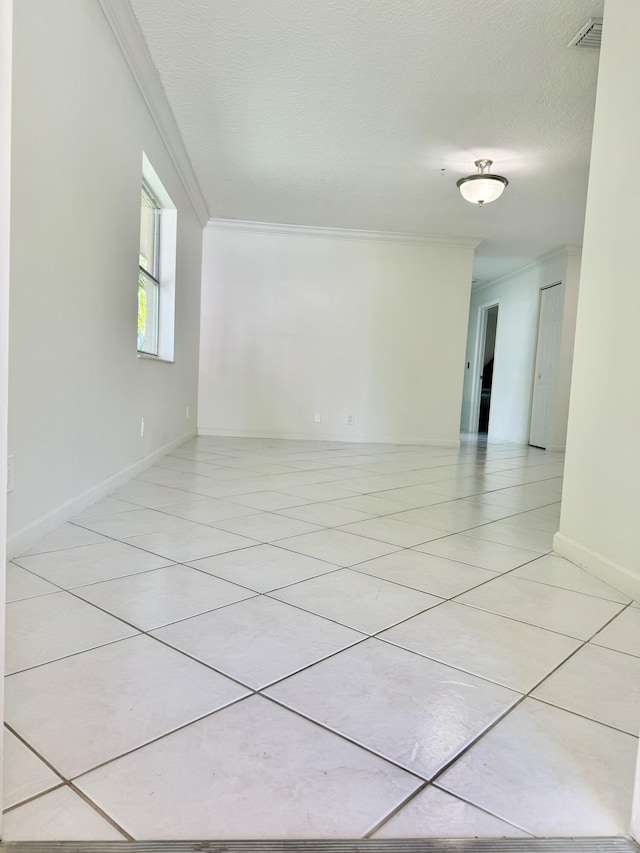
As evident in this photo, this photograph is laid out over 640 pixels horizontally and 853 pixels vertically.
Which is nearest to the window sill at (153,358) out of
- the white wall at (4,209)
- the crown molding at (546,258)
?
the white wall at (4,209)

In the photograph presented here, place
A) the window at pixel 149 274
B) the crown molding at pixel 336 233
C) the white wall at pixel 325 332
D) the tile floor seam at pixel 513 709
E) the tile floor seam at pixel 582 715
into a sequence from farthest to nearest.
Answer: the white wall at pixel 325 332 < the crown molding at pixel 336 233 < the window at pixel 149 274 < the tile floor seam at pixel 582 715 < the tile floor seam at pixel 513 709

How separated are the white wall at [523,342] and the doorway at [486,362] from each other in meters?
0.49

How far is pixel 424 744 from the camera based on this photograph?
3.13ft

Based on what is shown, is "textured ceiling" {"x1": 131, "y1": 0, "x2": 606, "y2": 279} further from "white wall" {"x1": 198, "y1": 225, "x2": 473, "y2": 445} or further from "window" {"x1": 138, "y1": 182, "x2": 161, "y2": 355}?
"white wall" {"x1": 198, "y1": 225, "x2": 473, "y2": 445}

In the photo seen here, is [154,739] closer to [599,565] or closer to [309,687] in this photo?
[309,687]

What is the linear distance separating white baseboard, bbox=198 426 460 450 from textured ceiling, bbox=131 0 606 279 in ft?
8.50

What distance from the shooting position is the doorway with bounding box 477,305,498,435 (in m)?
9.74

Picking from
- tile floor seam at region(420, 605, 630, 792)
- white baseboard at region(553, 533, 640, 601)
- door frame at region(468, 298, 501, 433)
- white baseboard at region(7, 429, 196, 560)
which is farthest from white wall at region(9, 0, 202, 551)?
door frame at region(468, 298, 501, 433)

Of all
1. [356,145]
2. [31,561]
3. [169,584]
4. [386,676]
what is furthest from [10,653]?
[356,145]

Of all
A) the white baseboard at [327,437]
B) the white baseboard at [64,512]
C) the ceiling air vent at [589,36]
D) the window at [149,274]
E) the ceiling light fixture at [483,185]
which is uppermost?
the ceiling air vent at [589,36]

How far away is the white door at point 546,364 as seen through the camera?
7.03m

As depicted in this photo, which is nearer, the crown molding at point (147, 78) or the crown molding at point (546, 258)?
the crown molding at point (147, 78)

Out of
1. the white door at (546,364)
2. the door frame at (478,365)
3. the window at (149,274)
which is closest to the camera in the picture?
the window at (149,274)

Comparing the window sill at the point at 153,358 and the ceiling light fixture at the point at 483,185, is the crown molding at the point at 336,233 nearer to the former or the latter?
the ceiling light fixture at the point at 483,185
